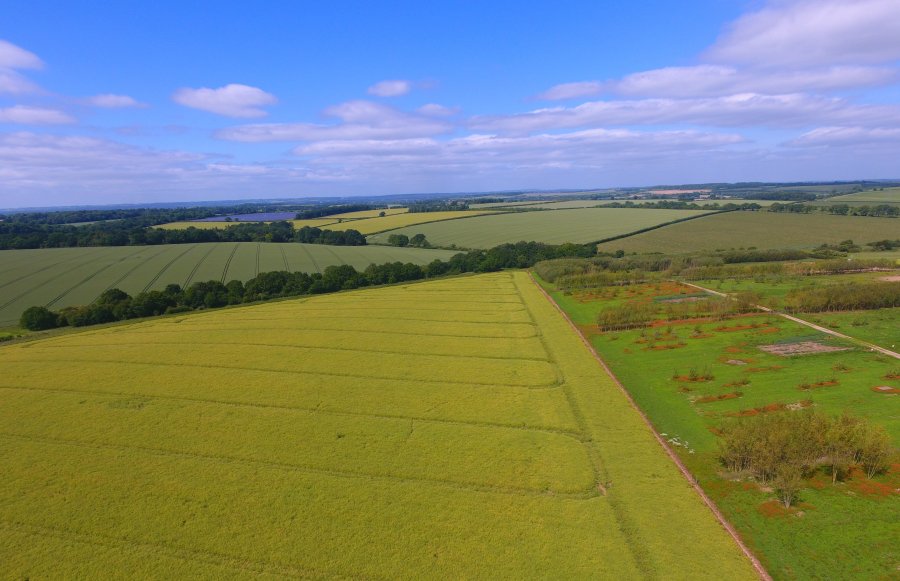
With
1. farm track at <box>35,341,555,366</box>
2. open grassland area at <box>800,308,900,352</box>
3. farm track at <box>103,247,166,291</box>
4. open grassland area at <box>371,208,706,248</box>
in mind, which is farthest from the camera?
open grassland area at <box>371,208,706,248</box>

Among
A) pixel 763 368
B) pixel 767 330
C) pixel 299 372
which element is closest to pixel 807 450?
pixel 763 368

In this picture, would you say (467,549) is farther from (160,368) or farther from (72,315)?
(72,315)

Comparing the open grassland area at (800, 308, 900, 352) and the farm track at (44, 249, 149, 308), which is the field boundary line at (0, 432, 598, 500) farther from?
the farm track at (44, 249, 149, 308)

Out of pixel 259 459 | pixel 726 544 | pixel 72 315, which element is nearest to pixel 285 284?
pixel 72 315

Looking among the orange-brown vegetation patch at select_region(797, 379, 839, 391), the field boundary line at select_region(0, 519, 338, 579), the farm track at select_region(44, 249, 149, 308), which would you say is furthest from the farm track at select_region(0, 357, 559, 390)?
the farm track at select_region(44, 249, 149, 308)

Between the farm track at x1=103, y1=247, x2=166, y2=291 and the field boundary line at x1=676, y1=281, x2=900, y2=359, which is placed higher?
the farm track at x1=103, y1=247, x2=166, y2=291

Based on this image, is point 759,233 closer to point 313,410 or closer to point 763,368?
point 763,368
